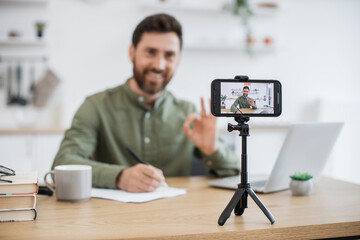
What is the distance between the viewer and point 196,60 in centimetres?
382

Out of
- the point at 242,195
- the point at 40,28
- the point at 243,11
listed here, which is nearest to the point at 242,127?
the point at 242,195

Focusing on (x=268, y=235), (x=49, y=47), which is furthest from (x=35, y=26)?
(x=268, y=235)

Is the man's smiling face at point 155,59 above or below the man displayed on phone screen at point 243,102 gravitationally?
above

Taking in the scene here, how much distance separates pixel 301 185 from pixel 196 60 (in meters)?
2.73

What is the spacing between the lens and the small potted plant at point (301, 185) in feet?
3.94

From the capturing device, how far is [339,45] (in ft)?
13.6

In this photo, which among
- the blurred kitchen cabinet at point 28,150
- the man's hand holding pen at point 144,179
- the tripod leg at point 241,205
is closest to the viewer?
the tripod leg at point 241,205

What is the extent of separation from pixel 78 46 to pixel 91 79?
30 cm

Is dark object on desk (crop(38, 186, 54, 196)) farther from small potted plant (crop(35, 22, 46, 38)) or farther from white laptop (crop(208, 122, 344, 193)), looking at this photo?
small potted plant (crop(35, 22, 46, 38))

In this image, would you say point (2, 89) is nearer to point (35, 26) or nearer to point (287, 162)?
point (35, 26)

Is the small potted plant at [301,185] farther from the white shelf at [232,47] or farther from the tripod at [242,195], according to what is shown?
the white shelf at [232,47]

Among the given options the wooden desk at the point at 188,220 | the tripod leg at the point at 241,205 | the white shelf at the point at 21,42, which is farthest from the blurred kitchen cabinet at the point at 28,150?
the tripod leg at the point at 241,205

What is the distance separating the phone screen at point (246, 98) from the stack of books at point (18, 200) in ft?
1.54

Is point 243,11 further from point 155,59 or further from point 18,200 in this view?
point 18,200
